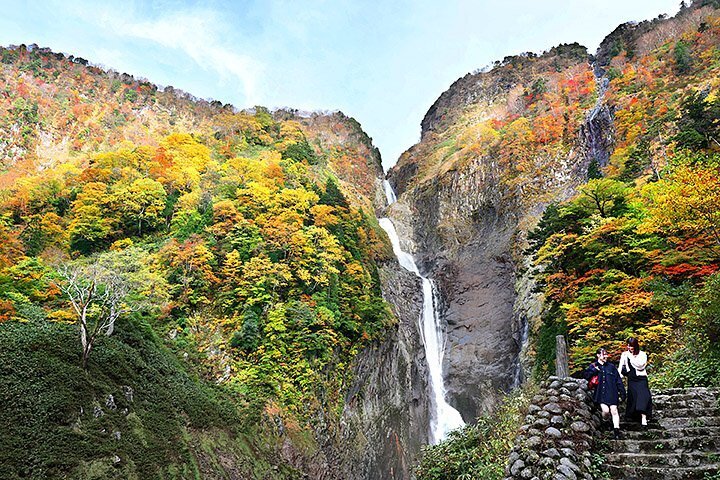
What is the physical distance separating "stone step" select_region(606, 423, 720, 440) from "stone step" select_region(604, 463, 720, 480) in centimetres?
80

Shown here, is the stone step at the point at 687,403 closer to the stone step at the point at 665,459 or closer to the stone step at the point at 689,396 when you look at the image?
the stone step at the point at 689,396

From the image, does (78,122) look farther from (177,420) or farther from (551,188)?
(551,188)

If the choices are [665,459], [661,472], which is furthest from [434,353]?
[661,472]

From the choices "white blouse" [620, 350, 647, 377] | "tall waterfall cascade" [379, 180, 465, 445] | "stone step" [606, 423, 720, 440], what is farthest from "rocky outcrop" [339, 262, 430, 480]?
"white blouse" [620, 350, 647, 377]

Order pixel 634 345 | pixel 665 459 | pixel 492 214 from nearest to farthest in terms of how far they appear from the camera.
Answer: pixel 665 459 → pixel 634 345 → pixel 492 214

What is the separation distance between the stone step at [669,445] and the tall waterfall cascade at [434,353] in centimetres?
1740

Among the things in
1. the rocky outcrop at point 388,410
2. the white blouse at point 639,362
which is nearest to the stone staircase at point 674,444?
the white blouse at point 639,362

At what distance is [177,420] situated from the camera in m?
12.0

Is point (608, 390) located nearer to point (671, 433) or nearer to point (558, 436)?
point (671, 433)

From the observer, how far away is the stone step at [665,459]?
5039 mm

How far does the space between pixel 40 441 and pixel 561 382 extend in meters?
10.2

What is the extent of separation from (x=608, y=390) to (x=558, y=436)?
118 centimetres

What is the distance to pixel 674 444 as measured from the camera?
5473mm

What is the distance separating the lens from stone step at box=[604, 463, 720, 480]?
190 inches
